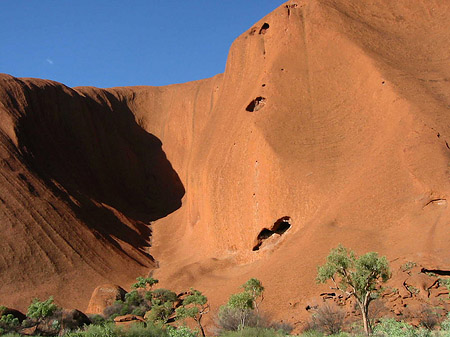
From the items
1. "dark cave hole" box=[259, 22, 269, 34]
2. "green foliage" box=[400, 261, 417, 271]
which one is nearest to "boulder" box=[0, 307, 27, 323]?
"green foliage" box=[400, 261, 417, 271]

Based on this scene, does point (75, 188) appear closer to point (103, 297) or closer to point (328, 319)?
point (103, 297)

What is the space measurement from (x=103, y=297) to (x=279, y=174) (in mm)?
12395

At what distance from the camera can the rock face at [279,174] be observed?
22.3m

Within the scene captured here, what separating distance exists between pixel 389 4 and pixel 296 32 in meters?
6.60

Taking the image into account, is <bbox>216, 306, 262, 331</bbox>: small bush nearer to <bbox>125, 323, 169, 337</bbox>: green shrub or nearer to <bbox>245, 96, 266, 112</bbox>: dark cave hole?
<bbox>125, 323, 169, 337</bbox>: green shrub

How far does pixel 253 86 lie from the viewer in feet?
109

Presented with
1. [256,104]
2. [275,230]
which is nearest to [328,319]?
[275,230]

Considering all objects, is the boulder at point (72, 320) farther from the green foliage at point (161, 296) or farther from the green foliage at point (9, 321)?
the green foliage at point (161, 296)

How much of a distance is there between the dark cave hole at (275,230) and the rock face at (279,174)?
159 mm

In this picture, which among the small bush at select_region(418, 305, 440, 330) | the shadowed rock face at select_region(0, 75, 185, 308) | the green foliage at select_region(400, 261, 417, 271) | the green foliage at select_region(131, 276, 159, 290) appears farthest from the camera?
the shadowed rock face at select_region(0, 75, 185, 308)

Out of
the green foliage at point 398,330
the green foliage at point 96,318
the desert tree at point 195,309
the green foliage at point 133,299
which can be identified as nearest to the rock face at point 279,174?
the desert tree at point 195,309

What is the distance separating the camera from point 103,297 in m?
28.5

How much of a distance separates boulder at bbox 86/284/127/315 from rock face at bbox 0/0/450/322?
1.60 metres

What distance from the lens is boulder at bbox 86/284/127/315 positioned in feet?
91.7
